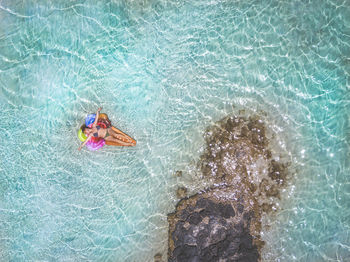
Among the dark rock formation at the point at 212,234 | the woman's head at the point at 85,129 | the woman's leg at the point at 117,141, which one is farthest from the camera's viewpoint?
the woman's leg at the point at 117,141

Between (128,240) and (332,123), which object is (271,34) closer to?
(332,123)

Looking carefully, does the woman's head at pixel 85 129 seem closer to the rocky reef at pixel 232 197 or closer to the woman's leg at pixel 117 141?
the woman's leg at pixel 117 141

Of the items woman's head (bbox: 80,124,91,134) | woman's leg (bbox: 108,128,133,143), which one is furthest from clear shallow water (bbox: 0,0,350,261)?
woman's head (bbox: 80,124,91,134)

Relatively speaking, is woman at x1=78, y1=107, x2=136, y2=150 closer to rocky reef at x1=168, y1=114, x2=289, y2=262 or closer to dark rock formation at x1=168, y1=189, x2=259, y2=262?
rocky reef at x1=168, y1=114, x2=289, y2=262

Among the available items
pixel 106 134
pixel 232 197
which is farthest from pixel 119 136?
pixel 232 197

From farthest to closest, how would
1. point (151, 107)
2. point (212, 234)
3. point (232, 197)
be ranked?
point (151, 107) → point (232, 197) → point (212, 234)

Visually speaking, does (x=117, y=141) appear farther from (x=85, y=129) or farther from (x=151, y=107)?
(x=151, y=107)

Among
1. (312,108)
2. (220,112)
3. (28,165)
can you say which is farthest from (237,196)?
(28,165)

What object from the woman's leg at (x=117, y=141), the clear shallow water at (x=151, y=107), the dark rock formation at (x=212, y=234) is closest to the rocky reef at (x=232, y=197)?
the dark rock formation at (x=212, y=234)
